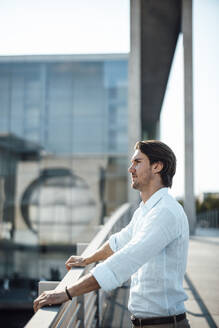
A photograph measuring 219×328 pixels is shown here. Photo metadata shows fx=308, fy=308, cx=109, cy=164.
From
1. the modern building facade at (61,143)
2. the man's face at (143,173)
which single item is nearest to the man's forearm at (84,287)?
the man's face at (143,173)

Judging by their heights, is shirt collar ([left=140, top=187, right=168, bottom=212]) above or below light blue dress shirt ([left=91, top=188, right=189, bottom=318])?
above

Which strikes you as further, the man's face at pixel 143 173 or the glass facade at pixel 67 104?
the glass facade at pixel 67 104

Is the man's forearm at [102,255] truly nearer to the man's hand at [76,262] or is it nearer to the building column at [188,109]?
the man's hand at [76,262]

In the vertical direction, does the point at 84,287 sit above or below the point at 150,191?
below

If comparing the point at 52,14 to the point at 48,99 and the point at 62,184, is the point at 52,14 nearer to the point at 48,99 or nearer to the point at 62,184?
the point at 48,99

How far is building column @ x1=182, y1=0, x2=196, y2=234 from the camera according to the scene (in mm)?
9110

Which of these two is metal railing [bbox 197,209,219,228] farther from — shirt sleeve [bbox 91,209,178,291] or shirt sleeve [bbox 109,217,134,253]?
shirt sleeve [bbox 91,209,178,291]

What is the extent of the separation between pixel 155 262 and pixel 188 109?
8763 millimetres

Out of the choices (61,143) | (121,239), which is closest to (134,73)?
(61,143)

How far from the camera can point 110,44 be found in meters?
13.5

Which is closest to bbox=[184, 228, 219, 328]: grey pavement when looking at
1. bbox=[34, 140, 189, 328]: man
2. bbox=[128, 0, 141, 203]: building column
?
bbox=[34, 140, 189, 328]: man

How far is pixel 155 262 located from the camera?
118 cm

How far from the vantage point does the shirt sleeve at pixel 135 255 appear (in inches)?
42.4

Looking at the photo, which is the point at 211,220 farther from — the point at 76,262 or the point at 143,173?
the point at 143,173
